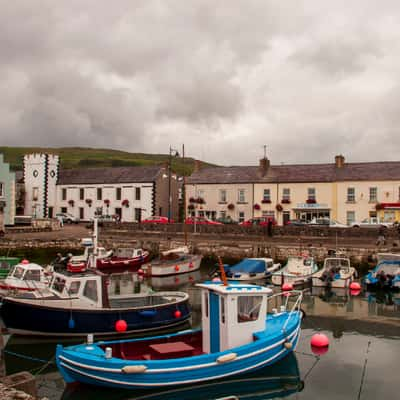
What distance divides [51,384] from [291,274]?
55.4 feet

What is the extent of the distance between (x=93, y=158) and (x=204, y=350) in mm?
165537

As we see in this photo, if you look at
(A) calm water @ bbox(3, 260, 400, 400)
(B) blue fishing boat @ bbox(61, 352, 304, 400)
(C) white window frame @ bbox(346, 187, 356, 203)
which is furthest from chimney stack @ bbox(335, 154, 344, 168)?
(B) blue fishing boat @ bbox(61, 352, 304, 400)

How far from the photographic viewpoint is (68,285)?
15312mm

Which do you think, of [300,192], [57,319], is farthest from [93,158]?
[57,319]

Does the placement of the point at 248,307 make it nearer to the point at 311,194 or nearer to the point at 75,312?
the point at 75,312

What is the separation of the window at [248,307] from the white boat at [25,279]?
996 cm

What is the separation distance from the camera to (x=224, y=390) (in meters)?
11.3

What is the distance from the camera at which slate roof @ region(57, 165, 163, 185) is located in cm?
5336

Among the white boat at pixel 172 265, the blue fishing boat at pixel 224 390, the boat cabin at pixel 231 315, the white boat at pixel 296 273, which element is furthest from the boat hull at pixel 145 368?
the white boat at pixel 172 265

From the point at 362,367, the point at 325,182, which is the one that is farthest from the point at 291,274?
the point at 325,182

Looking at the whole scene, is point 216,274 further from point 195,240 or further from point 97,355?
point 97,355

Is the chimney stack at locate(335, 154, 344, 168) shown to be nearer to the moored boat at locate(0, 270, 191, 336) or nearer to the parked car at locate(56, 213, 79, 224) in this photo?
the parked car at locate(56, 213, 79, 224)

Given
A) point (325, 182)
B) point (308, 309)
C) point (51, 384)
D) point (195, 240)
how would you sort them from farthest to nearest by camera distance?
1. point (325, 182)
2. point (195, 240)
3. point (308, 309)
4. point (51, 384)

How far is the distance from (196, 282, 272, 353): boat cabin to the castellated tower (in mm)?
47333
